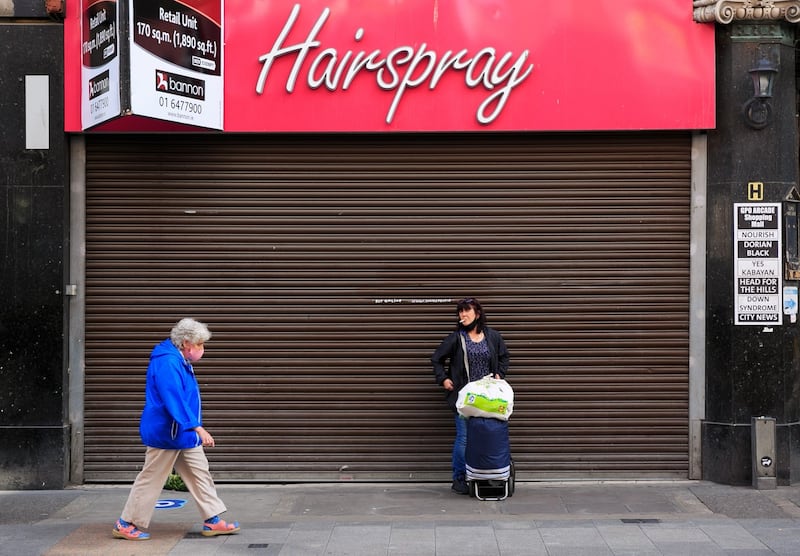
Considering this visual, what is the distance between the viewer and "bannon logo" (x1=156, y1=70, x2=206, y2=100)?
985cm

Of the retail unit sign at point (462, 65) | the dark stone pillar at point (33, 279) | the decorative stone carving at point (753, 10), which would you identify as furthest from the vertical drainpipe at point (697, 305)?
the dark stone pillar at point (33, 279)

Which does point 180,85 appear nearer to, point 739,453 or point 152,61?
point 152,61

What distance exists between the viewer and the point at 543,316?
1058 centimetres

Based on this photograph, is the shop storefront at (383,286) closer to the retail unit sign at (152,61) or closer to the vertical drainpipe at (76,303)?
the vertical drainpipe at (76,303)

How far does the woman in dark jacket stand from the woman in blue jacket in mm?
2457

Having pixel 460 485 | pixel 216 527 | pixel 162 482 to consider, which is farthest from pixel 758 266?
pixel 162 482

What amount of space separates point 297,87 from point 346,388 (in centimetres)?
290

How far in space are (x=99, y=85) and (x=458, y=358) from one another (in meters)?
4.09

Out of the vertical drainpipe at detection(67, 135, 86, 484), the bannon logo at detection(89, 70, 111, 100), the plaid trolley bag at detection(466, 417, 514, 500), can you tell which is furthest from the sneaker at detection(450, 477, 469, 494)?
the bannon logo at detection(89, 70, 111, 100)

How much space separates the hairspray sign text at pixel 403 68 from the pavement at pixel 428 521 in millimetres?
3551

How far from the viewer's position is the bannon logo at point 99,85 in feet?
32.4

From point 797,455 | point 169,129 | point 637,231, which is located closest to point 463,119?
point 637,231

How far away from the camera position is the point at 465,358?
10039mm

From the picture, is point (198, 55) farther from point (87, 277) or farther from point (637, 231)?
point (637, 231)
